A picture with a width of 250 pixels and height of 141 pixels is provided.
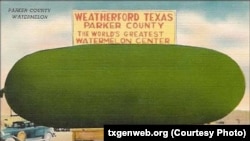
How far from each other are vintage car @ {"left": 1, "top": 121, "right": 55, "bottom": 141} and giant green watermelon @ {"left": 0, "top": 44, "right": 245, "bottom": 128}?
0.08 ft

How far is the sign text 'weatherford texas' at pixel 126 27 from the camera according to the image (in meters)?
1.19

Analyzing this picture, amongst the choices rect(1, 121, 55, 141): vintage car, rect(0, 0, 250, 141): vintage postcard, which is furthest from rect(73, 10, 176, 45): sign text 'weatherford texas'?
rect(1, 121, 55, 141): vintage car

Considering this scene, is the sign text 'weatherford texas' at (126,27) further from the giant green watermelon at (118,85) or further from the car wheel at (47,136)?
the car wheel at (47,136)

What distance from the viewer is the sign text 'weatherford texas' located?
1.19 metres

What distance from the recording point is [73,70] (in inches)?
47.1

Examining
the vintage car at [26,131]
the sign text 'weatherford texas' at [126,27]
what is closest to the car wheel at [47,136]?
the vintage car at [26,131]

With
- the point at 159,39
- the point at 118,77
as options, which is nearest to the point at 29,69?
the point at 118,77

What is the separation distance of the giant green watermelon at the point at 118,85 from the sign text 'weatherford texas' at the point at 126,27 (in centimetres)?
2

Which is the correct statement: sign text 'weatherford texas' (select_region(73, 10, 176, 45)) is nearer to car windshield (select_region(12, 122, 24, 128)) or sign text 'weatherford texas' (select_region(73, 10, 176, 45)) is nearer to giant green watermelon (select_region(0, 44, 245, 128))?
giant green watermelon (select_region(0, 44, 245, 128))

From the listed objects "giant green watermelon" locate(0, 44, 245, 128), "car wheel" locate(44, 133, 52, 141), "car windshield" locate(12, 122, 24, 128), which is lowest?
"car wheel" locate(44, 133, 52, 141)

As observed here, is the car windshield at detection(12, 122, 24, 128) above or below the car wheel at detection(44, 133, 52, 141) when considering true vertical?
above

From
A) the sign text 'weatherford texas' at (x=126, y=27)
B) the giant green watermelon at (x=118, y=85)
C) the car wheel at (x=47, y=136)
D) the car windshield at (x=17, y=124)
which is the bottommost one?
the car wheel at (x=47, y=136)

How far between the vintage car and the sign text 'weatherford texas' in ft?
0.97

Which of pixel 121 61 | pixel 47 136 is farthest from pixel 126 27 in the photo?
pixel 47 136
